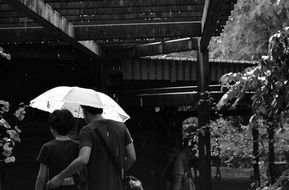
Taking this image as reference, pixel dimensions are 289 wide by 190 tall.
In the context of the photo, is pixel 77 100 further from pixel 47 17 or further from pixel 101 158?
pixel 47 17

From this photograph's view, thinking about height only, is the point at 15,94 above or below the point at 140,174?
above

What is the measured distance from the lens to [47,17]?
7.88 meters

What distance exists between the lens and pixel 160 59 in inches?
502

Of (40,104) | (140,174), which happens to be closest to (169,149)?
(140,174)

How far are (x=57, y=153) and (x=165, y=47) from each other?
23.1 ft

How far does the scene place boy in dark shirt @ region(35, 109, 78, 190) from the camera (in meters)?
4.67

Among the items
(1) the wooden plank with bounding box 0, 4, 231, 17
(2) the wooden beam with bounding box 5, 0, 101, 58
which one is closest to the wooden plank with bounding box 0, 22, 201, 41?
(2) the wooden beam with bounding box 5, 0, 101, 58

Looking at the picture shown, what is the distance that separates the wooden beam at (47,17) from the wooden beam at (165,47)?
6.09 feet

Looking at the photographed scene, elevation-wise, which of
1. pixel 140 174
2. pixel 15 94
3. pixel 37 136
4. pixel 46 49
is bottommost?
pixel 140 174

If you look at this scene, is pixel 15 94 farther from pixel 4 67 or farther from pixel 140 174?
pixel 140 174

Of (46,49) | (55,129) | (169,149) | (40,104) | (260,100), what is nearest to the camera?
(55,129)

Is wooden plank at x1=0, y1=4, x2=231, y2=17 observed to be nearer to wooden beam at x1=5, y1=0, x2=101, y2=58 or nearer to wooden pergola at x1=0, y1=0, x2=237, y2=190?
wooden pergola at x1=0, y1=0, x2=237, y2=190

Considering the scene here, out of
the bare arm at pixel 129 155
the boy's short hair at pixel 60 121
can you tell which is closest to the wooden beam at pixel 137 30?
the bare arm at pixel 129 155

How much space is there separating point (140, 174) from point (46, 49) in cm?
485
